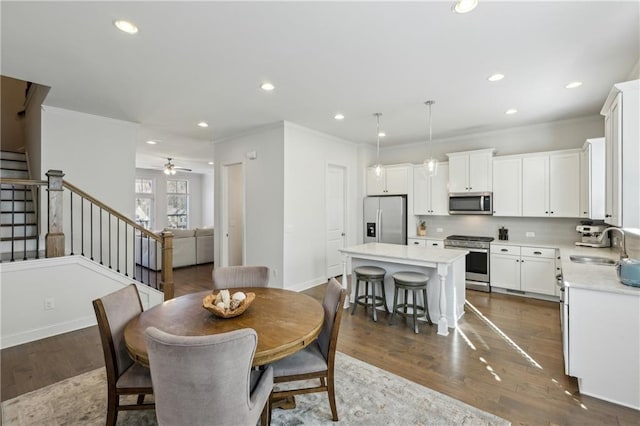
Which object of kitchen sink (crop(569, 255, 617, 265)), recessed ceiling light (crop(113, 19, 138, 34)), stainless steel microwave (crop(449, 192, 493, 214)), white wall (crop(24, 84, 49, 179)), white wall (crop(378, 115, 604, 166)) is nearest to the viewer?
recessed ceiling light (crop(113, 19, 138, 34))

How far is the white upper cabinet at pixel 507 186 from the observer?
4.88 metres

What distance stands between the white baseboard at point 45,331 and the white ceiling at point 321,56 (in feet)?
8.83

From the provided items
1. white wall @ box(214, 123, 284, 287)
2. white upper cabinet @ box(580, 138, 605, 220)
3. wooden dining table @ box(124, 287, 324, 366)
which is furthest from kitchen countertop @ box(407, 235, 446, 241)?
wooden dining table @ box(124, 287, 324, 366)

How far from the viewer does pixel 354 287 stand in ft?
13.6

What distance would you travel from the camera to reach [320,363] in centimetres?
190

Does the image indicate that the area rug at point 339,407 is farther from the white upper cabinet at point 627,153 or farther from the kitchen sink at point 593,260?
the kitchen sink at point 593,260

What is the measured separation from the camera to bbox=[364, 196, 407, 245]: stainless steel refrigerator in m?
5.93

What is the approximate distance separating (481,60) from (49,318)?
5229 millimetres

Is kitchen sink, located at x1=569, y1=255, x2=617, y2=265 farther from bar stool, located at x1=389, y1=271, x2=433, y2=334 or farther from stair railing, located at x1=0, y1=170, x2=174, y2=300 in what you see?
stair railing, located at x1=0, y1=170, x2=174, y2=300

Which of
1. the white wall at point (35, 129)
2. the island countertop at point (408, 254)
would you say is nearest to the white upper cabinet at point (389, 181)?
the island countertop at point (408, 254)

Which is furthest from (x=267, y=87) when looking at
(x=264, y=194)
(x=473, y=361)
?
(x=473, y=361)

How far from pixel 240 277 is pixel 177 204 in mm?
9577

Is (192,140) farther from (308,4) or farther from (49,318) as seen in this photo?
(308,4)

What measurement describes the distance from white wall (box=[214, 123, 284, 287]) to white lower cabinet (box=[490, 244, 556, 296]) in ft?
11.6
